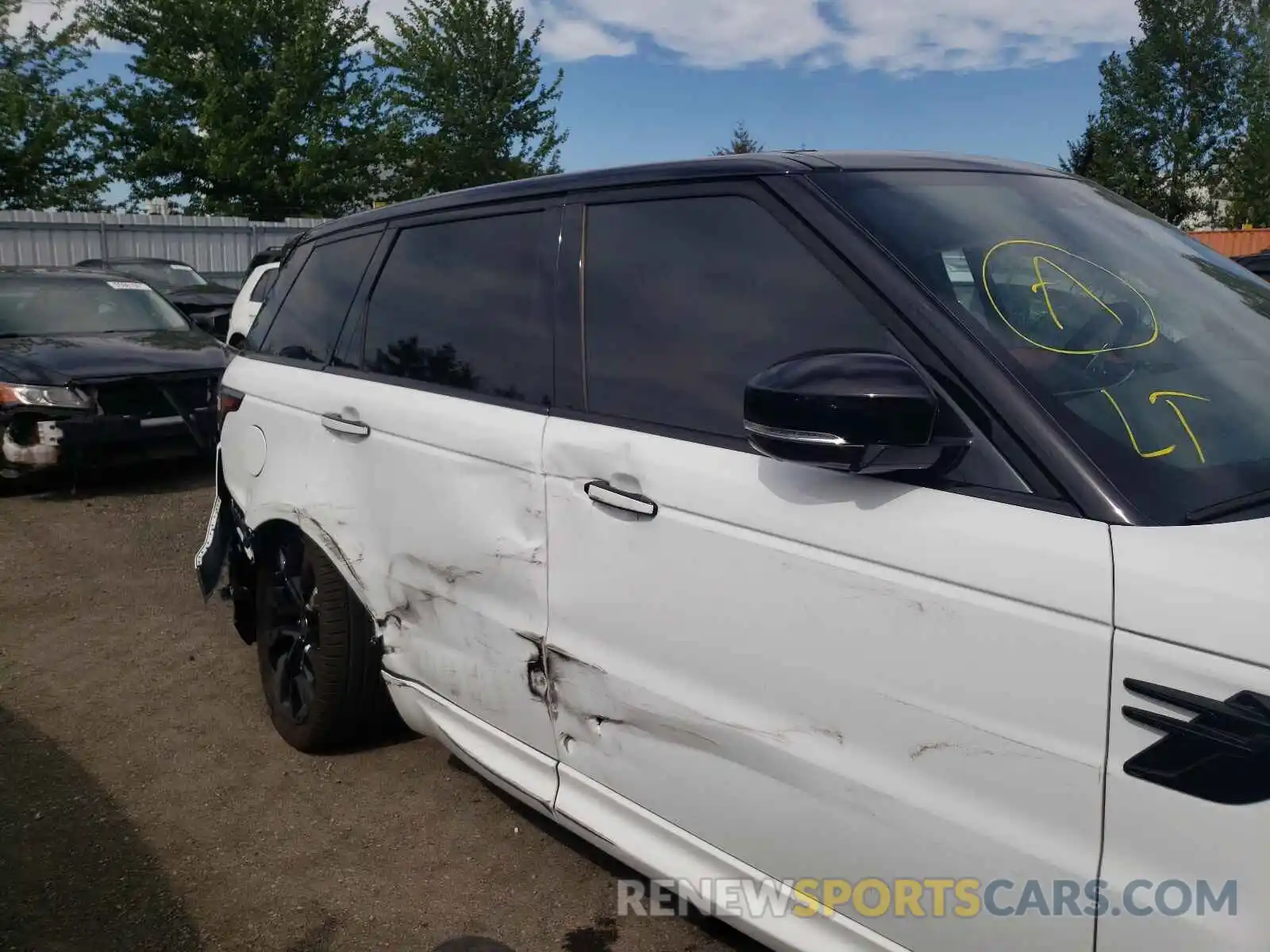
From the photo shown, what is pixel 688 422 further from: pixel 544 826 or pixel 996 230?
pixel 544 826

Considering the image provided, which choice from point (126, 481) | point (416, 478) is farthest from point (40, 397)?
point (416, 478)

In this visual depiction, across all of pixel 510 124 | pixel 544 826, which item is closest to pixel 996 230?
pixel 544 826

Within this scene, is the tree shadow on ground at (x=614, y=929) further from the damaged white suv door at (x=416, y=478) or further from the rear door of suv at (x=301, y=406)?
the rear door of suv at (x=301, y=406)

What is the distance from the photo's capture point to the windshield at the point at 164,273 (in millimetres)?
14523

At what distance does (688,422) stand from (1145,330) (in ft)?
2.94

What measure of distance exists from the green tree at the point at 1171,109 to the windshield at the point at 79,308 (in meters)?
24.7

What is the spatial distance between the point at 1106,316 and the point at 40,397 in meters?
7.40

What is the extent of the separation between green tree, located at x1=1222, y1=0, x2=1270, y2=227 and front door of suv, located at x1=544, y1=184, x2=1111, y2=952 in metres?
29.5

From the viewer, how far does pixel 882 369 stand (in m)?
1.76

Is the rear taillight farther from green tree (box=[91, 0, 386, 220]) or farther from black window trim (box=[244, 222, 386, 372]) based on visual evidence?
green tree (box=[91, 0, 386, 220])

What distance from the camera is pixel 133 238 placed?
20.1m

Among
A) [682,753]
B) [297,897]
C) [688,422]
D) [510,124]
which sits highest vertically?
[510,124]

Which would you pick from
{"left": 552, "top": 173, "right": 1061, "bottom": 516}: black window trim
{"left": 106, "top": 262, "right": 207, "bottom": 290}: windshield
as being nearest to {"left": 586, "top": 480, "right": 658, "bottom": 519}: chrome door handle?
{"left": 552, "top": 173, "right": 1061, "bottom": 516}: black window trim

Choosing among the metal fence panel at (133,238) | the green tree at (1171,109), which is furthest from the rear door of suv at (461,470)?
the green tree at (1171,109)
